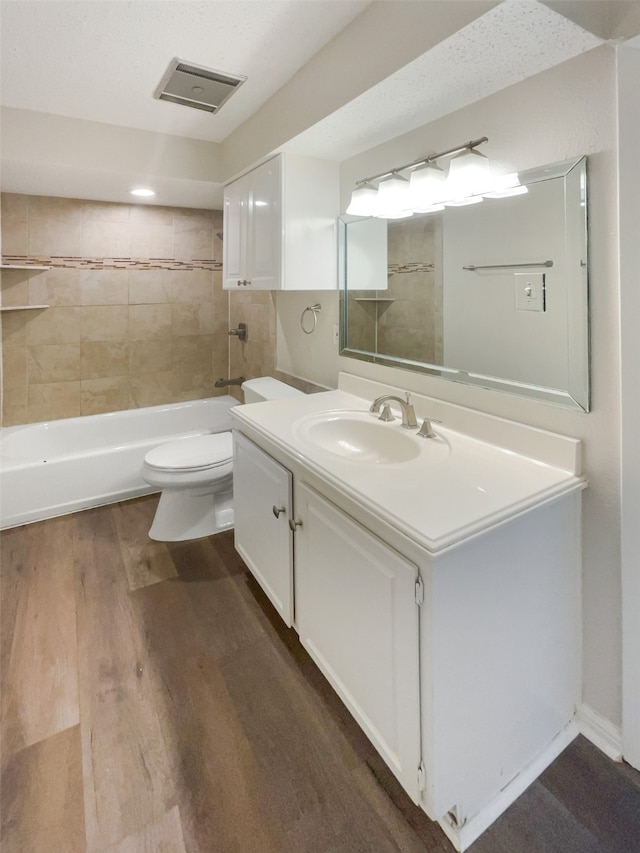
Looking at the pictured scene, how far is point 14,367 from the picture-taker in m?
3.00

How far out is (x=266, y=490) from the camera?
1643 mm

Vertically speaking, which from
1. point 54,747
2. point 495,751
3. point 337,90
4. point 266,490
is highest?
point 337,90

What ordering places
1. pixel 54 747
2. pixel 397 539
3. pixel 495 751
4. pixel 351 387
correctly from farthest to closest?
pixel 351 387, pixel 54 747, pixel 495 751, pixel 397 539

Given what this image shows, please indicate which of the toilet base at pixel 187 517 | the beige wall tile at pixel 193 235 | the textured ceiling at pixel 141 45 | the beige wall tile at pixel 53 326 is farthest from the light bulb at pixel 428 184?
the beige wall tile at pixel 53 326

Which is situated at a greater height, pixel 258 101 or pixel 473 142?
pixel 258 101

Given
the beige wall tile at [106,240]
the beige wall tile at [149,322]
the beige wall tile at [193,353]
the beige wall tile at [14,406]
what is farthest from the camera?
the beige wall tile at [193,353]

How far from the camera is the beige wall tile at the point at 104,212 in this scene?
3074mm

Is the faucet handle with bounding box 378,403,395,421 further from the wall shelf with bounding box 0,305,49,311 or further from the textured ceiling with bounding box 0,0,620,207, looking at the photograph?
the wall shelf with bounding box 0,305,49,311

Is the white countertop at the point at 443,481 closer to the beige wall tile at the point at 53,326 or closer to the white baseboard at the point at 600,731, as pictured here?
the white baseboard at the point at 600,731

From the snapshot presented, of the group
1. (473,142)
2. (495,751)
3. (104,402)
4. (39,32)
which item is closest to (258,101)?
(39,32)

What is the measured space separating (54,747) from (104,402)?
2.47 meters

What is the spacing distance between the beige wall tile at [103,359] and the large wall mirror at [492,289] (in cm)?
212

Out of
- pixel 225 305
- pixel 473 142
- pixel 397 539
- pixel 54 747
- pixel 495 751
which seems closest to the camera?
pixel 397 539

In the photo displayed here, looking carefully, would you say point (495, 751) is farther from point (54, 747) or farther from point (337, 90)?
point (337, 90)
